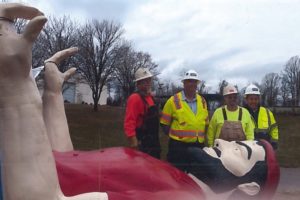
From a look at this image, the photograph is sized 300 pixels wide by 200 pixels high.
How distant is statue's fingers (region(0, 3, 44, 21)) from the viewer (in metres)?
1.58

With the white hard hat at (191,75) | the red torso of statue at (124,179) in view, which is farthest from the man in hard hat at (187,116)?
the red torso of statue at (124,179)

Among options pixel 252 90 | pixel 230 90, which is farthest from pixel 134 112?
pixel 252 90

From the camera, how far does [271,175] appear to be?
1.92m

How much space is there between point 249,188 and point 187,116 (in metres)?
1.54

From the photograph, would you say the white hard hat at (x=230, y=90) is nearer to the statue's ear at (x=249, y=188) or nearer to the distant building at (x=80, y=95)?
the distant building at (x=80, y=95)

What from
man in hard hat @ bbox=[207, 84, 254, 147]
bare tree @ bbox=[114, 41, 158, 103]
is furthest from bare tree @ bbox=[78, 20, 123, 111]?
man in hard hat @ bbox=[207, 84, 254, 147]

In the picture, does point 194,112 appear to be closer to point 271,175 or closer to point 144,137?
point 144,137

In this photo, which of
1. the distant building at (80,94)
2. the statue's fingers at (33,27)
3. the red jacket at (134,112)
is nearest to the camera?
the statue's fingers at (33,27)

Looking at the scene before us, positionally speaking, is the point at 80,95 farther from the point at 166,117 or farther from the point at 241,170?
the point at 241,170

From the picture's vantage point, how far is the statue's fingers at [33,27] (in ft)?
4.92

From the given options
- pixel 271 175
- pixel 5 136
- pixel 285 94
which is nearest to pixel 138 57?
pixel 271 175

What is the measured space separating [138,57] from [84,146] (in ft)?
3.17

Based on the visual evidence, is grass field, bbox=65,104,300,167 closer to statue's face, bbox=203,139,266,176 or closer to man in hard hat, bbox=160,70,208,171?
man in hard hat, bbox=160,70,208,171

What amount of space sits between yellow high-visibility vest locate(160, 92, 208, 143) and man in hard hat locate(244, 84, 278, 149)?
1019mm
